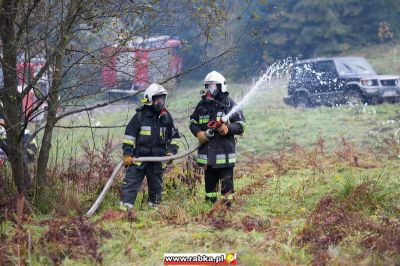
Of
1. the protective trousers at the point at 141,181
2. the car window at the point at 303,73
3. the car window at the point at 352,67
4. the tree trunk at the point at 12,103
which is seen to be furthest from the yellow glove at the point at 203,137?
the car window at the point at 352,67

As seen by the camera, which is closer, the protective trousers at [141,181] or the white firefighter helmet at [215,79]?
the white firefighter helmet at [215,79]

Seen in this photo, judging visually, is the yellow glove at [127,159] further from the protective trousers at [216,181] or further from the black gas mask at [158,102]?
the protective trousers at [216,181]

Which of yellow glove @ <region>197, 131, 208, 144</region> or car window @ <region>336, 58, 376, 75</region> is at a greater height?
car window @ <region>336, 58, 376, 75</region>

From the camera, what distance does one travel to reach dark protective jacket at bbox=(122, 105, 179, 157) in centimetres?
729

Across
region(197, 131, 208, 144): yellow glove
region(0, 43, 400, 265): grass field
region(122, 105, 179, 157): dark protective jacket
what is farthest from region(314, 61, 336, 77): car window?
region(197, 131, 208, 144): yellow glove

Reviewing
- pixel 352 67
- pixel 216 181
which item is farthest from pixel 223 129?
pixel 352 67

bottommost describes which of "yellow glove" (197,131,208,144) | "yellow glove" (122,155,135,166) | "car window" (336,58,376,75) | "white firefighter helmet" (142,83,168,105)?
"yellow glove" (122,155,135,166)

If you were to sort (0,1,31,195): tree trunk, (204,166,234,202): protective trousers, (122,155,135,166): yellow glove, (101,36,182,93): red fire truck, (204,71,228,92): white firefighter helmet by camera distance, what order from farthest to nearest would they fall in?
1. (204,166,234,202): protective trousers
2. (122,155,135,166): yellow glove
3. (204,71,228,92): white firefighter helmet
4. (101,36,182,93): red fire truck
5. (0,1,31,195): tree trunk

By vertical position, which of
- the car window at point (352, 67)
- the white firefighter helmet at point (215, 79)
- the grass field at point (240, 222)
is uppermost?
the car window at point (352, 67)

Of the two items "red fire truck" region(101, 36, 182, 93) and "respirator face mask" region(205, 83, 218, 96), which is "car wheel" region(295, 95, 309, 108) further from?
"respirator face mask" region(205, 83, 218, 96)

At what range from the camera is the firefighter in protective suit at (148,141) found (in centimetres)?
727

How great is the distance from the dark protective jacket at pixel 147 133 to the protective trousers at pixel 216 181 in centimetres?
63

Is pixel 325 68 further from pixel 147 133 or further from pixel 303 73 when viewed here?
pixel 147 133

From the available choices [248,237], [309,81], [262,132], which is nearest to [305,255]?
[248,237]
